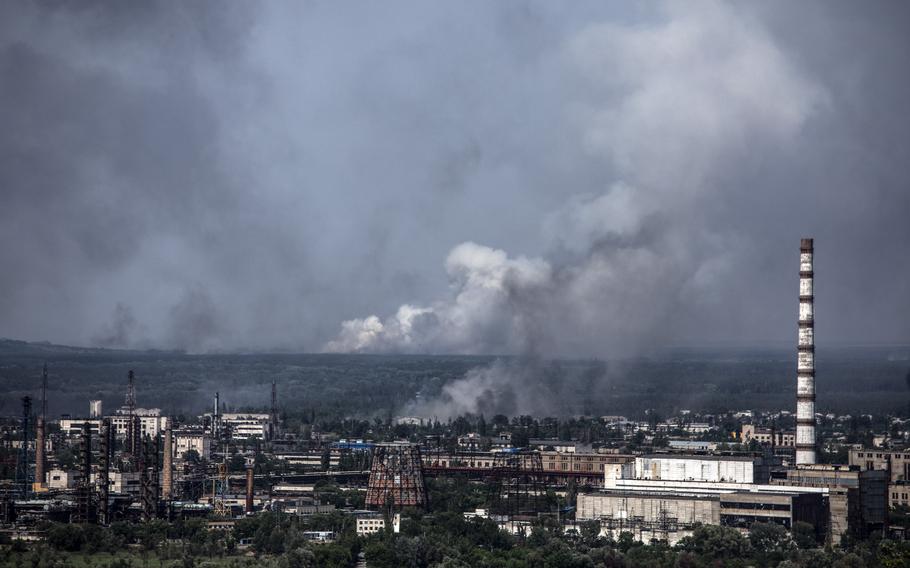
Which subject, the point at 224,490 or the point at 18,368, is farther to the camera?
the point at 18,368

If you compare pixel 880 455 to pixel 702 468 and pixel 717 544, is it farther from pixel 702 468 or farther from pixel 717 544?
pixel 717 544

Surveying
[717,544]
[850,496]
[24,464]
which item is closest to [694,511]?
[717,544]

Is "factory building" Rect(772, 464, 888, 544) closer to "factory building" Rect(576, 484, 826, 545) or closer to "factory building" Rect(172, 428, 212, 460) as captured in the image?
"factory building" Rect(576, 484, 826, 545)

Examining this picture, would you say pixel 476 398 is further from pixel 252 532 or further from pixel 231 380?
pixel 252 532

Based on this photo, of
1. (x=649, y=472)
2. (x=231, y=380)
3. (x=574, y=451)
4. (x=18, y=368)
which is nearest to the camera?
(x=649, y=472)

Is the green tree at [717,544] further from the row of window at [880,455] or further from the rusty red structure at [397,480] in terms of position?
the row of window at [880,455]

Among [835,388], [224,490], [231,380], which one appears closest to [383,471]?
[224,490]

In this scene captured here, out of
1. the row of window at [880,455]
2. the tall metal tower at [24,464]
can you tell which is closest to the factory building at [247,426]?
the tall metal tower at [24,464]
